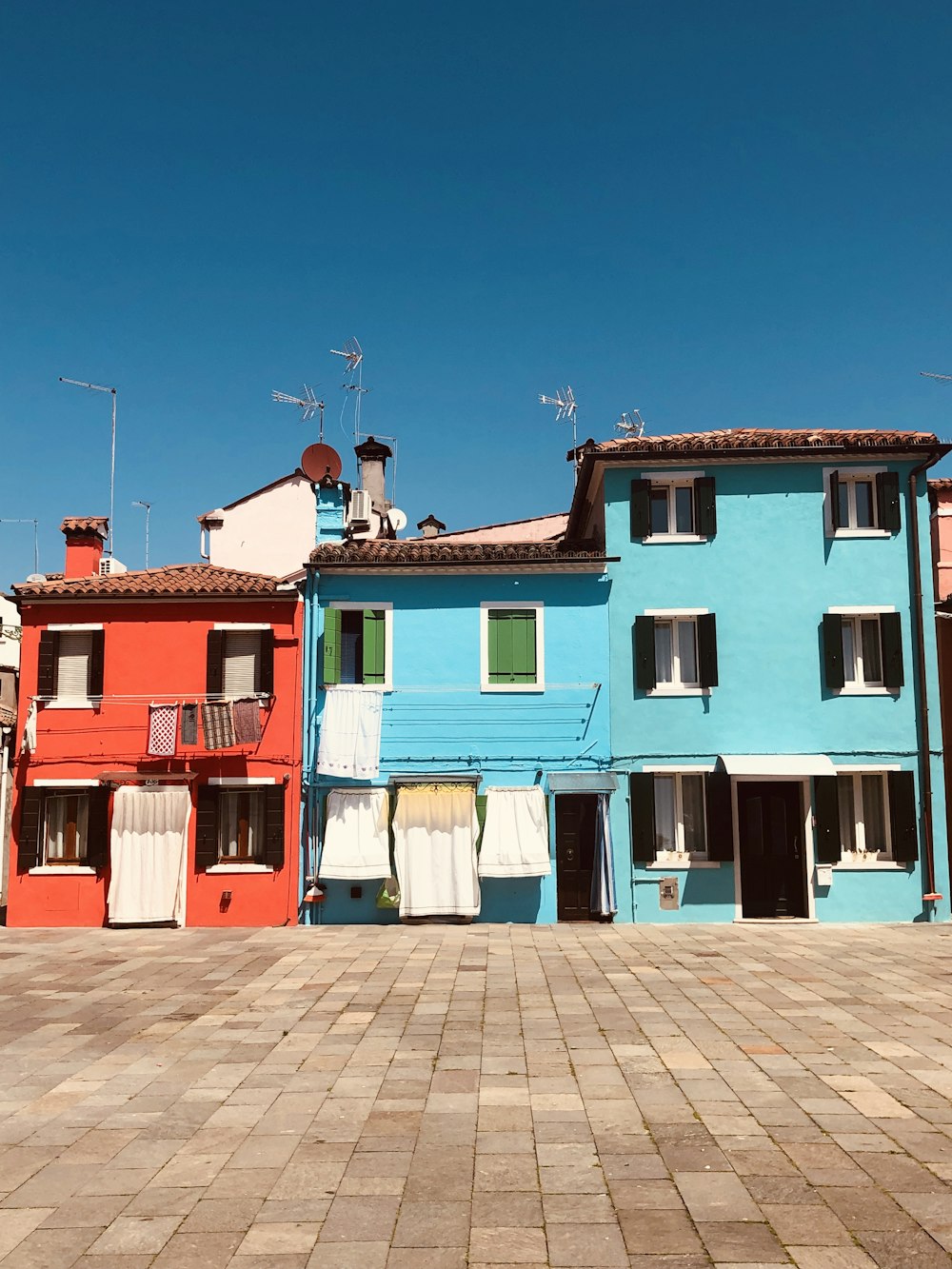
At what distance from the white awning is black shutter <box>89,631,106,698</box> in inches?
493

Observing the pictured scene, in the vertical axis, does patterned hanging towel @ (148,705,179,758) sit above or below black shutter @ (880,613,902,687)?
below

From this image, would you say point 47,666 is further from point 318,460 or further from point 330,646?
point 318,460

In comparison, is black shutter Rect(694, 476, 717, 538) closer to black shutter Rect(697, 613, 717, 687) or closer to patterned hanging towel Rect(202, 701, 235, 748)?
black shutter Rect(697, 613, 717, 687)

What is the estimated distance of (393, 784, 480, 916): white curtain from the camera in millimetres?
18938

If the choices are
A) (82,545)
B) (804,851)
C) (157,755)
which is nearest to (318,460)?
(82,545)

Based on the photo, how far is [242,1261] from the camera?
554 centimetres

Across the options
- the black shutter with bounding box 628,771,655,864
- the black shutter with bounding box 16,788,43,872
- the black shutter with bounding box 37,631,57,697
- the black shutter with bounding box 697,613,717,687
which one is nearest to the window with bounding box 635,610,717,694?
the black shutter with bounding box 697,613,717,687

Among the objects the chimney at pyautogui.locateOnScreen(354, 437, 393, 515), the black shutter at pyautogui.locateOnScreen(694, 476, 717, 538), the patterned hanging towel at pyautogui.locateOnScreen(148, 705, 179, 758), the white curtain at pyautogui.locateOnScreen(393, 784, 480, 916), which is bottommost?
the white curtain at pyautogui.locateOnScreen(393, 784, 480, 916)

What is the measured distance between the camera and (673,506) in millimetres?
20344

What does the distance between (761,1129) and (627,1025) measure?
3.56 m

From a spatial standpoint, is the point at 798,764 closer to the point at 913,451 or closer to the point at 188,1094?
the point at 913,451

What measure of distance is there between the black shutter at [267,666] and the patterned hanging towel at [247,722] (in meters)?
0.40

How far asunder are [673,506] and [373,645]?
6.84 metres

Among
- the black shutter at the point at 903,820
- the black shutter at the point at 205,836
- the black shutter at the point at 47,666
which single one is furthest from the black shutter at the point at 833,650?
the black shutter at the point at 47,666
